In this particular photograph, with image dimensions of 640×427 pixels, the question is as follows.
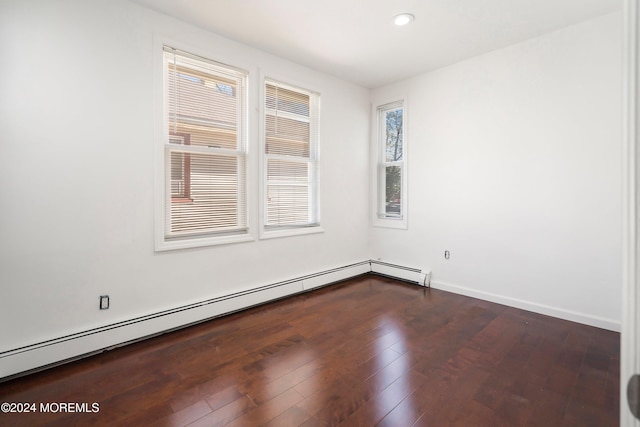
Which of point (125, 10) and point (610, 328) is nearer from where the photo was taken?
point (125, 10)

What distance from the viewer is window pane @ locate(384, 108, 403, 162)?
177 inches

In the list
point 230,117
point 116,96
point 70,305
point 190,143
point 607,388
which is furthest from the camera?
point 230,117

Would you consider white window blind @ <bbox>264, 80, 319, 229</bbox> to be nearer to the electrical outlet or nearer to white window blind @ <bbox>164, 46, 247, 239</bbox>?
white window blind @ <bbox>164, 46, 247, 239</bbox>

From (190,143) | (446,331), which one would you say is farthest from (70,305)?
(446,331)

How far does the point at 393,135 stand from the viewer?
4.59m

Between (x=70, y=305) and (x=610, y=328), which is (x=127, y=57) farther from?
(x=610, y=328)

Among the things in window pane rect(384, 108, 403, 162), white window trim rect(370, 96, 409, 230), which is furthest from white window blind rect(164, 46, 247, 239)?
window pane rect(384, 108, 403, 162)

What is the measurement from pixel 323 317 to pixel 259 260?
0.96m

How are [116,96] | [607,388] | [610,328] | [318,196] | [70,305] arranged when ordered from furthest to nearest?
[318,196] < [610,328] < [116,96] < [70,305] < [607,388]

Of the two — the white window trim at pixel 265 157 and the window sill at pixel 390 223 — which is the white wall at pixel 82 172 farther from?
the window sill at pixel 390 223

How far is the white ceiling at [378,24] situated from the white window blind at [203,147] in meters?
0.44

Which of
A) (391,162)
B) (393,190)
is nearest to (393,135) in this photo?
(391,162)

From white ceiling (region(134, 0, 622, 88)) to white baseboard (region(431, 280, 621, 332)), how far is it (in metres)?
2.74

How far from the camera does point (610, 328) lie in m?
2.79
